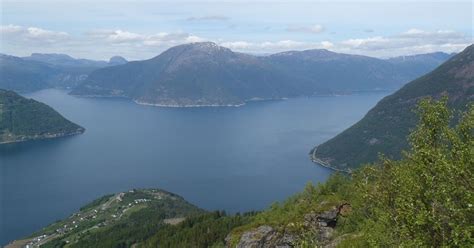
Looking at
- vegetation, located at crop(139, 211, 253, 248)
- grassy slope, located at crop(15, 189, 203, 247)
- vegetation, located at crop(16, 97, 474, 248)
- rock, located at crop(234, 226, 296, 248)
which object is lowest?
grassy slope, located at crop(15, 189, 203, 247)

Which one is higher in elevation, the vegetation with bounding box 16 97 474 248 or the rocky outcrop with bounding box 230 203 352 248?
the vegetation with bounding box 16 97 474 248

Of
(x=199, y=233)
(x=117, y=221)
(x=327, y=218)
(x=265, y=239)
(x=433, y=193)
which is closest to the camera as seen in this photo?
(x=433, y=193)

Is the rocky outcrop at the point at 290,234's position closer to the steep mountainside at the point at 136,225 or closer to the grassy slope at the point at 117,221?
the steep mountainside at the point at 136,225

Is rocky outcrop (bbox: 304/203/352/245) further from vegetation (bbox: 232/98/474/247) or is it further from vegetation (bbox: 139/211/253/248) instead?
vegetation (bbox: 139/211/253/248)

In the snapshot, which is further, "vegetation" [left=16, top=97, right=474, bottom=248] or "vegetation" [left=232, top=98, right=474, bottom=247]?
"vegetation" [left=16, top=97, right=474, bottom=248]

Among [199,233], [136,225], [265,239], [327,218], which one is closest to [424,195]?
[265,239]

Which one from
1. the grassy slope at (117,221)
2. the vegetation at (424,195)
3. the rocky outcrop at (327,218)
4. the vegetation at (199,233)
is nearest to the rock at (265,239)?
the vegetation at (424,195)

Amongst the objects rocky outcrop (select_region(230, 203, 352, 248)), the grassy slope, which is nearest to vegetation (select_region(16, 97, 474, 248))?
rocky outcrop (select_region(230, 203, 352, 248))

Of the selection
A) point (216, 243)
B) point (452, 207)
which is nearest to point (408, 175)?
point (452, 207)

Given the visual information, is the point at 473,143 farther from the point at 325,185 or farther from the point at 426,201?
the point at 325,185

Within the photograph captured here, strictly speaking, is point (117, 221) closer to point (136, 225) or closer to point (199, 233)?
point (136, 225)

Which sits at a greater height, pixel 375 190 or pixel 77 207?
pixel 375 190
